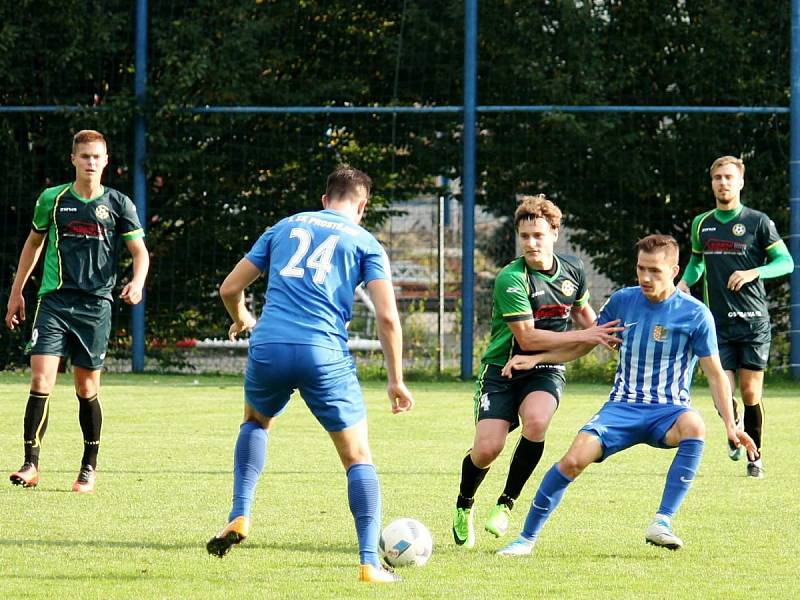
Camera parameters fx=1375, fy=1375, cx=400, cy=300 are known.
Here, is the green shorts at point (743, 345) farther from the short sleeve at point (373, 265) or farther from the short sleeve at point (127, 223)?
the short sleeve at point (373, 265)

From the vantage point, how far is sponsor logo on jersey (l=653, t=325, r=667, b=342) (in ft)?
20.4

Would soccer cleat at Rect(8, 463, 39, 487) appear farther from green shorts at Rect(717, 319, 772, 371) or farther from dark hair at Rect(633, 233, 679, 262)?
green shorts at Rect(717, 319, 772, 371)

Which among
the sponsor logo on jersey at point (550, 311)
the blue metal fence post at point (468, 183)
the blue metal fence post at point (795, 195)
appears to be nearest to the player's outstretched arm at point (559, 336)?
the sponsor logo on jersey at point (550, 311)

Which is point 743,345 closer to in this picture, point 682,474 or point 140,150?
point 682,474

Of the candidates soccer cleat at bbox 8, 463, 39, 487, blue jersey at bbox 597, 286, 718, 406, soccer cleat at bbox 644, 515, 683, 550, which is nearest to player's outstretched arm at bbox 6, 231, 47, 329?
soccer cleat at bbox 8, 463, 39, 487

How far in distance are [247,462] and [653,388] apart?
6.20 feet

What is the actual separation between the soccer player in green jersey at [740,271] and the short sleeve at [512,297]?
322cm

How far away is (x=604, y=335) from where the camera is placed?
6.18 m

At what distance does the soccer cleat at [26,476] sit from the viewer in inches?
297

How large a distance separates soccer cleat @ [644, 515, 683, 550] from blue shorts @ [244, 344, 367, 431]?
140 cm

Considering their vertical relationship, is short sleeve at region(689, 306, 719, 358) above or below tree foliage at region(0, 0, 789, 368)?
below

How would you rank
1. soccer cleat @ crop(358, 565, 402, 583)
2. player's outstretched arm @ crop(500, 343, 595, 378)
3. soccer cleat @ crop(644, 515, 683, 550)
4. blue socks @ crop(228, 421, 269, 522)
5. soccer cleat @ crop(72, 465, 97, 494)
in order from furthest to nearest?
soccer cleat @ crop(72, 465, 97, 494) → player's outstretched arm @ crop(500, 343, 595, 378) → soccer cleat @ crop(644, 515, 683, 550) → blue socks @ crop(228, 421, 269, 522) → soccer cleat @ crop(358, 565, 402, 583)

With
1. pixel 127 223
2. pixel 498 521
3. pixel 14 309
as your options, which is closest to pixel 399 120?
pixel 127 223

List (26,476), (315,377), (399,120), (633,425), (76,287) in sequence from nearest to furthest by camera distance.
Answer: (315,377)
(633,425)
(26,476)
(76,287)
(399,120)
